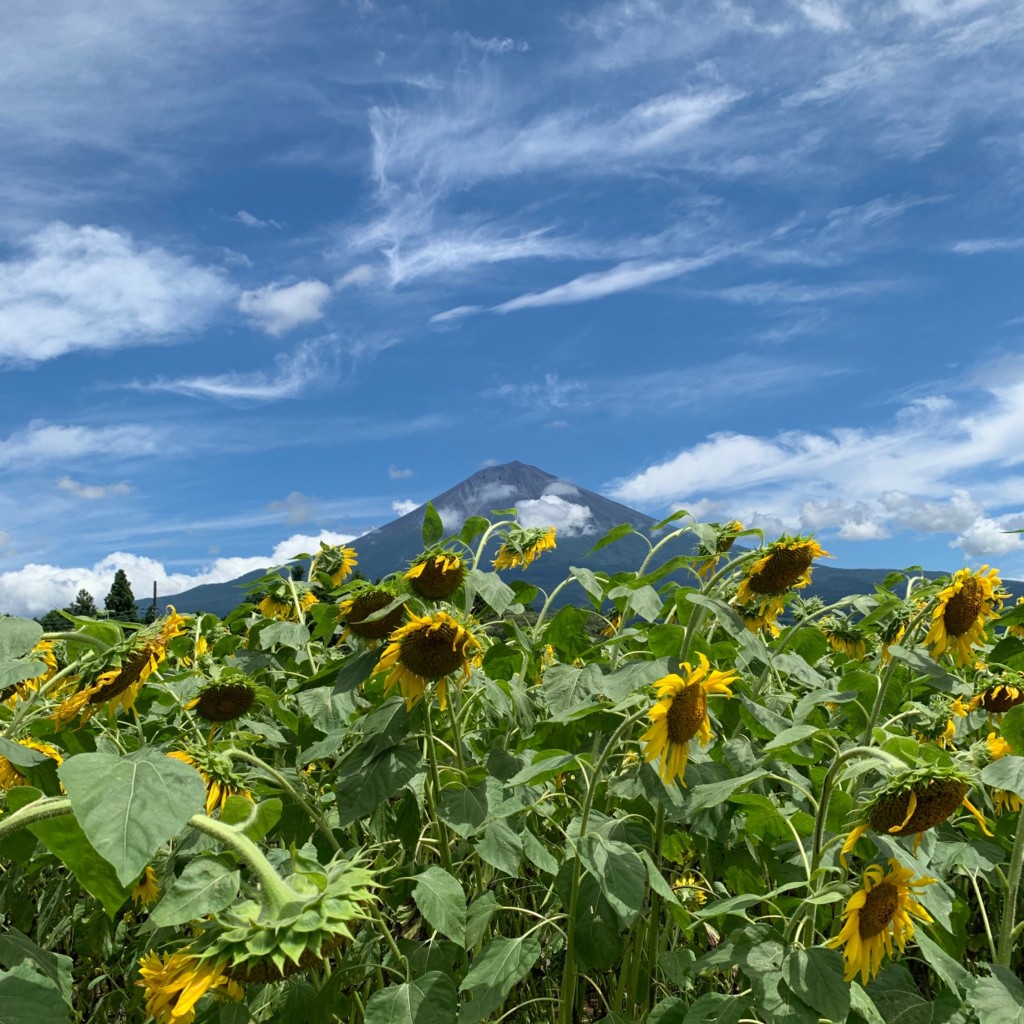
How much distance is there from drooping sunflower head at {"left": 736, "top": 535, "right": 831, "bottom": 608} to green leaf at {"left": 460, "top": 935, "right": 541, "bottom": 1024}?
126 centimetres

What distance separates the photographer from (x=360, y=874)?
1.42 meters

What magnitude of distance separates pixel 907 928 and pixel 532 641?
146cm

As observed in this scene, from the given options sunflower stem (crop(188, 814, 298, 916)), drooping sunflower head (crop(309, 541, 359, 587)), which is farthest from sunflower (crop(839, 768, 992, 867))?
drooping sunflower head (crop(309, 541, 359, 587))

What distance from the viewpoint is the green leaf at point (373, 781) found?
2248mm

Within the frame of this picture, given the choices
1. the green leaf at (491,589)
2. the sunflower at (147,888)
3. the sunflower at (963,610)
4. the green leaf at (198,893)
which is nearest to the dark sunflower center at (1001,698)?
the sunflower at (963,610)

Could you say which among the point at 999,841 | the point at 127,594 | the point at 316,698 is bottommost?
the point at 999,841

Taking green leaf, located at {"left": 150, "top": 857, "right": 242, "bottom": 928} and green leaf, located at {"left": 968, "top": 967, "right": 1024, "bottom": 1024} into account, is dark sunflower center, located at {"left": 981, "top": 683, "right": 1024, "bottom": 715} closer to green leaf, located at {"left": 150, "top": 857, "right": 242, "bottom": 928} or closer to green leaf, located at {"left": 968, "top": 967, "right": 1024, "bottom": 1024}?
green leaf, located at {"left": 968, "top": 967, "right": 1024, "bottom": 1024}

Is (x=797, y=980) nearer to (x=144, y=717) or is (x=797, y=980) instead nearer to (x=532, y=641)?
(x=532, y=641)

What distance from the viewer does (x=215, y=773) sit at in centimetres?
229

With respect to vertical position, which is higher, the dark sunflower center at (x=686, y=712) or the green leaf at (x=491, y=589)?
the green leaf at (x=491, y=589)

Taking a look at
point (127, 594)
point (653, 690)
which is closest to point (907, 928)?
point (653, 690)

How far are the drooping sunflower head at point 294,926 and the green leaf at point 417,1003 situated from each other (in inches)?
25.8

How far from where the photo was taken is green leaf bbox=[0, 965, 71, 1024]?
1368 millimetres

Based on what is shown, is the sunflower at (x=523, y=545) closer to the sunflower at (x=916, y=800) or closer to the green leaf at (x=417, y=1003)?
the green leaf at (x=417, y=1003)
